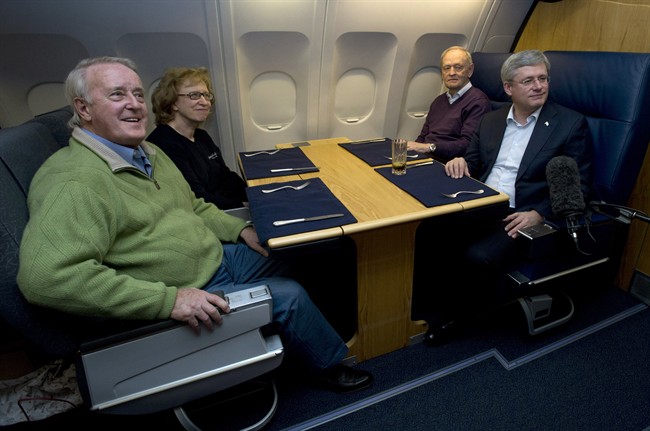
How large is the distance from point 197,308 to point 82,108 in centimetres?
87

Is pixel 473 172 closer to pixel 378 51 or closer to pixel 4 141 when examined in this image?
pixel 378 51

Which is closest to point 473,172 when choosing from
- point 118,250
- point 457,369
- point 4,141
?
point 457,369

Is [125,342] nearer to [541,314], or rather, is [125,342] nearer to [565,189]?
[565,189]

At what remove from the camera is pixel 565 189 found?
1.59 metres

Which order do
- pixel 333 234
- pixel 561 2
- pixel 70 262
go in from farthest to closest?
pixel 561 2 < pixel 333 234 < pixel 70 262

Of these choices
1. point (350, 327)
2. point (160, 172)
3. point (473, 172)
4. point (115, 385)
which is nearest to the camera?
point (115, 385)

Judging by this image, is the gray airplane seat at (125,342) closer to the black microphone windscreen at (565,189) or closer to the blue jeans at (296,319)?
the blue jeans at (296,319)

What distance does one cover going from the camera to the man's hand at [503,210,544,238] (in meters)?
1.74

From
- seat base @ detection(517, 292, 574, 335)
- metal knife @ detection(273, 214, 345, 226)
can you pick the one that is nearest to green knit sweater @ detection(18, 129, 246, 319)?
metal knife @ detection(273, 214, 345, 226)

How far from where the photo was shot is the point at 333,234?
1306 mm

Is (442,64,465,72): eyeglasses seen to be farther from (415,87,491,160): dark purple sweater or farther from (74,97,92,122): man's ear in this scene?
(74,97,92,122): man's ear

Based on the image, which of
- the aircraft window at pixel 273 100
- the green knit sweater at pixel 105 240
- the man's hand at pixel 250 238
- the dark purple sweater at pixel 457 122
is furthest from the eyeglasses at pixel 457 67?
the green knit sweater at pixel 105 240

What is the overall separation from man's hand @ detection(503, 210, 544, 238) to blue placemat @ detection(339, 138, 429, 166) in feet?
2.07

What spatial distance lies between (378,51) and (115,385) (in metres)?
2.77
